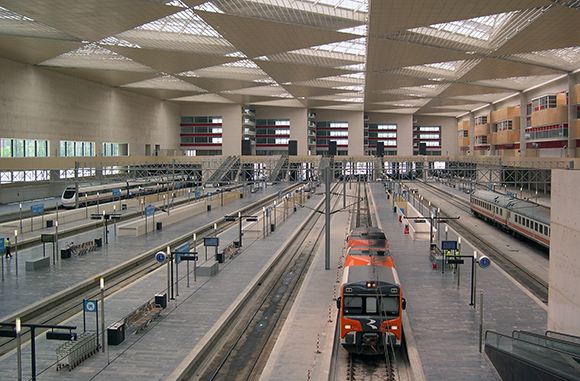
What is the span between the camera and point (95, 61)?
4306cm

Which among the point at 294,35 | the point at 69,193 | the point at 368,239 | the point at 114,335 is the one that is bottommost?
the point at 114,335

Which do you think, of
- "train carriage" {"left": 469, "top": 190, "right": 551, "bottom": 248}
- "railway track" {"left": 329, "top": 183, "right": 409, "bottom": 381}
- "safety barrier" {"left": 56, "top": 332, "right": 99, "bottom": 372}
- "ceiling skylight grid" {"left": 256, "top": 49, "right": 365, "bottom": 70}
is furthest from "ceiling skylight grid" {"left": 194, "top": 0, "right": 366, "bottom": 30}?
"railway track" {"left": 329, "top": 183, "right": 409, "bottom": 381}

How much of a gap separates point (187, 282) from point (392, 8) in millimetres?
18568

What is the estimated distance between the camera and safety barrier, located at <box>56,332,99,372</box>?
11009 mm

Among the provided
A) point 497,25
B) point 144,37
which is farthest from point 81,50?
point 497,25

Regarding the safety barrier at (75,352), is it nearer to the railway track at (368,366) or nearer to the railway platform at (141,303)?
the railway platform at (141,303)

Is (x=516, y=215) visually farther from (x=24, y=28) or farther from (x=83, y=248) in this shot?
(x=24, y=28)

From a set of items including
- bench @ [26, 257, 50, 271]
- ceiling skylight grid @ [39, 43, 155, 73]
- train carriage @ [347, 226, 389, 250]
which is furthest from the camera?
ceiling skylight grid @ [39, 43, 155, 73]

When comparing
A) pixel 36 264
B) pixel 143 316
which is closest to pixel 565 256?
pixel 143 316

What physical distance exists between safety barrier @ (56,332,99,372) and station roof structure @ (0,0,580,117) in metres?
20.7

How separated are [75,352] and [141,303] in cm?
480

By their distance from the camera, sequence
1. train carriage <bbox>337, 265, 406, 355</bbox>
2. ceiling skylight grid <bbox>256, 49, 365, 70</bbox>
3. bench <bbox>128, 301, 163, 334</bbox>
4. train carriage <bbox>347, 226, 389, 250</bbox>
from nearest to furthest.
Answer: train carriage <bbox>337, 265, 406, 355</bbox> → bench <bbox>128, 301, 163, 334</bbox> → train carriage <bbox>347, 226, 389, 250</bbox> → ceiling skylight grid <bbox>256, 49, 365, 70</bbox>

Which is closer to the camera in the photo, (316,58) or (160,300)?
(160,300)

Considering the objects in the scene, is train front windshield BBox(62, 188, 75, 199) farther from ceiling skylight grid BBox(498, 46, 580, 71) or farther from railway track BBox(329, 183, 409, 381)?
ceiling skylight grid BBox(498, 46, 580, 71)
